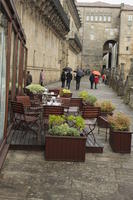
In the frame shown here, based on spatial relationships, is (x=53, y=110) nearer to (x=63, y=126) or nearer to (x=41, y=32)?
(x=63, y=126)

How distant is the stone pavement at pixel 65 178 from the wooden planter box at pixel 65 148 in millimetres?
157

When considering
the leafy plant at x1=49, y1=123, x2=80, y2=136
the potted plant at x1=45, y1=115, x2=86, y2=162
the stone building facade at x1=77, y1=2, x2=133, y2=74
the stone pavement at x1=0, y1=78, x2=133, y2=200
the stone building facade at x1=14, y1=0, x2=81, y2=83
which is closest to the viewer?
the stone pavement at x1=0, y1=78, x2=133, y2=200

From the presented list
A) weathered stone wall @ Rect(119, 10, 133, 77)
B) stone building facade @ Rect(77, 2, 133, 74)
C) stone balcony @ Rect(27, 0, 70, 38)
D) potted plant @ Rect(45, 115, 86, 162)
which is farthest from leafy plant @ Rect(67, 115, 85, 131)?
stone building facade @ Rect(77, 2, 133, 74)

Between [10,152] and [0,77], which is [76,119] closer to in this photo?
[10,152]

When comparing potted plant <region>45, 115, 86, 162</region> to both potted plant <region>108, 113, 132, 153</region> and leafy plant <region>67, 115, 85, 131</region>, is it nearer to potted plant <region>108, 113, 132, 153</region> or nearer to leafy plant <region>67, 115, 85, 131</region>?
leafy plant <region>67, 115, 85, 131</region>

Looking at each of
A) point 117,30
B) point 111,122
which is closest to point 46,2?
point 111,122

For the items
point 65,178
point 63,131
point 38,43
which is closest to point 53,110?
point 63,131

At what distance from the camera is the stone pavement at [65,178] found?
3.99 meters

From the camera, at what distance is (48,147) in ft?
17.7

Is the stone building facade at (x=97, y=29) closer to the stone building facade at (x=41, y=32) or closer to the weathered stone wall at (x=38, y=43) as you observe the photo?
the stone building facade at (x=41, y=32)

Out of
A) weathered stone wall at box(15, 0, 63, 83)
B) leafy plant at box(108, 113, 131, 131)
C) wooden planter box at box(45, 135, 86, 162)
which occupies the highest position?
weathered stone wall at box(15, 0, 63, 83)

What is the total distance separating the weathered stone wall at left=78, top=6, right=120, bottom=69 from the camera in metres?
69.5

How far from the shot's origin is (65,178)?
4566 millimetres

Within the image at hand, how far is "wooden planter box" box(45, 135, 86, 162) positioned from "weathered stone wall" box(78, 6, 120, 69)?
213 ft
